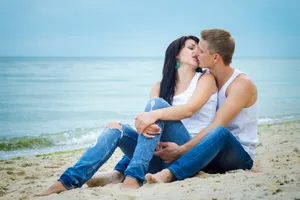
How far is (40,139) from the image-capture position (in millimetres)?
10898

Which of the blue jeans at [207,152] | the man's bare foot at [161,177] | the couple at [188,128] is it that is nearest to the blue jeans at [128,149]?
the couple at [188,128]

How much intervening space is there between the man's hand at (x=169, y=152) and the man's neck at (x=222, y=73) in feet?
2.72

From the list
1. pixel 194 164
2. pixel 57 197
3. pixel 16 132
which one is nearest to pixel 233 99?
pixel 194 164

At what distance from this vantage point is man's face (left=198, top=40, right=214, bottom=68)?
14.1 ft

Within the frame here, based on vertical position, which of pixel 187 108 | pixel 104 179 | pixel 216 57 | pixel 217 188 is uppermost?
pixel 216 57

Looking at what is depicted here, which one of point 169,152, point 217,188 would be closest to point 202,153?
point 169,152

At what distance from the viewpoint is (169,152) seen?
4.03m

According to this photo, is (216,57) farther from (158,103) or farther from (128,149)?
(128,149)

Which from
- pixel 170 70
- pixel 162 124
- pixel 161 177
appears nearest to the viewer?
pixel 161 177

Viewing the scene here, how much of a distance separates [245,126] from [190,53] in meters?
0.95

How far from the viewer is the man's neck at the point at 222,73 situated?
14.2 ft

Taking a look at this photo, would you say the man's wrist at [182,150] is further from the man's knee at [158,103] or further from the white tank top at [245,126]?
the white tank top at [245,126]

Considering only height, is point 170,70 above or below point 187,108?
above

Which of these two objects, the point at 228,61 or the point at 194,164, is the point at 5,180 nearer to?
the point at 194,164
